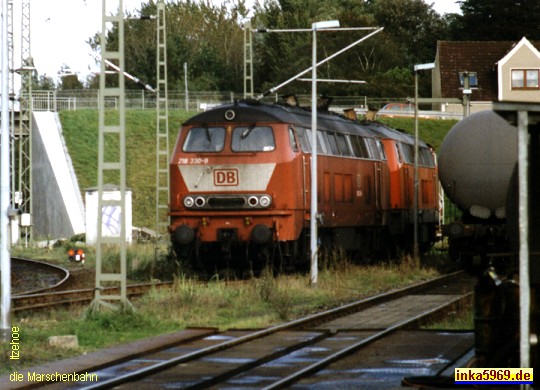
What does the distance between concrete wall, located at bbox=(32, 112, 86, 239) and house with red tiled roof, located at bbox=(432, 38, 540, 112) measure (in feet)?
88.5

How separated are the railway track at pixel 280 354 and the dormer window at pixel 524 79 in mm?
58654

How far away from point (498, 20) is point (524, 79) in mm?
11585

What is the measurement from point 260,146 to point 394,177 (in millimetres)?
9023

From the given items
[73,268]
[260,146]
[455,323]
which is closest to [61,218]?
[73,268]

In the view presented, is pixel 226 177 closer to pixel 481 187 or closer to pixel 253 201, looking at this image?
pixel 253 201

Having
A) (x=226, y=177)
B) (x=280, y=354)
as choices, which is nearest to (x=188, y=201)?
(x=226, y=177)

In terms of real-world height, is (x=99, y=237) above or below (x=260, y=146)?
below

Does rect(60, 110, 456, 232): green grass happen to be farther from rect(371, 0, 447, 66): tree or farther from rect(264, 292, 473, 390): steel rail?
rect(264, 292, 473, 390): steel rail

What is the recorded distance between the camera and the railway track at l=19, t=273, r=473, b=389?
12.4 metres

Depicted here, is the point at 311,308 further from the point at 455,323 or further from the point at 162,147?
the point at 162,147

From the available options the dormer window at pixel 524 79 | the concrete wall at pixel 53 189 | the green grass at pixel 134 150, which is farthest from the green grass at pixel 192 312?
the dormer window at pixel 524 79

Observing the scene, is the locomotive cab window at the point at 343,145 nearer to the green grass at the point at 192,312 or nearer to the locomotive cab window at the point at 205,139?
the green grass at the point at 192,312

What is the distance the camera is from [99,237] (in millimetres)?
17969

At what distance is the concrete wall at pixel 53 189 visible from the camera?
58037 millimetres
